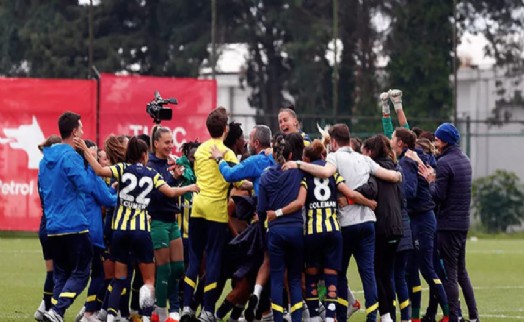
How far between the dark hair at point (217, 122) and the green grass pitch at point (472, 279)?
9.01ft

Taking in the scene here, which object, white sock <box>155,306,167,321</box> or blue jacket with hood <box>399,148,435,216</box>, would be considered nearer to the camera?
white sock <box>155,306,167,321</box>

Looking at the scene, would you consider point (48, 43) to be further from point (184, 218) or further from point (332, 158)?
point (332, 158)

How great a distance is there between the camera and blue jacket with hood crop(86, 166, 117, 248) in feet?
40.8

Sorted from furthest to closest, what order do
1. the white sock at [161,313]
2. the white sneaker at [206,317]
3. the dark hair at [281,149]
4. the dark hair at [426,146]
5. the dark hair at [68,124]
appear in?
the dark hair at [426,146] → the white sock at [161,313] → the white sneaker at [206,317] → the dark hair at [68,124] → the dark hair at [281,149]

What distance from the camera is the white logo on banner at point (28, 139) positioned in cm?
2712

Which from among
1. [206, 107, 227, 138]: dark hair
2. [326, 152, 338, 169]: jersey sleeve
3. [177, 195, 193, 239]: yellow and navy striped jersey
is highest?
[206, 107, 227, 138]: dark hair

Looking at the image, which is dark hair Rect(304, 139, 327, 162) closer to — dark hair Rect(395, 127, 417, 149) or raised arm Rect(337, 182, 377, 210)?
raised arm Rect(337, 182, 377, 210)

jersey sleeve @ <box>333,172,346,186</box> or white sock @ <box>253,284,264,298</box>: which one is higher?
jersey sleeve @ <box>333,172,346,186</box>

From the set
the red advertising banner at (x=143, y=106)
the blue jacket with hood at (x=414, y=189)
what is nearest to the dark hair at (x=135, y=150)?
the blue jacket with hood at (x=414, y=189)

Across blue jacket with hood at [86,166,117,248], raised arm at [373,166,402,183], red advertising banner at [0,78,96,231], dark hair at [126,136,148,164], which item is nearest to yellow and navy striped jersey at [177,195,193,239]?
blue jacket with hood at [86,166,117,248]

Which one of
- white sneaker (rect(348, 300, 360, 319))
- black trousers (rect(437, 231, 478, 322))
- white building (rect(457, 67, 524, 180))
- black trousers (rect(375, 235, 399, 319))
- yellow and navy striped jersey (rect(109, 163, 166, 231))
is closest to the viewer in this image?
yellow and navy striped jersey (rect(109, 163, 166, 231))

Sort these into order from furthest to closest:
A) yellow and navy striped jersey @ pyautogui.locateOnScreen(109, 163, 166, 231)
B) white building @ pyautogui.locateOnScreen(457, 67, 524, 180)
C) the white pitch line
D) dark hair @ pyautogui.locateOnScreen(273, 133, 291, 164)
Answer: white building @ pyautogui.locateOnScreen(457, 67, 524, 180)
the white pitch line
yellow and navy striped jersey @ pyautogui.locateOnScreen(109, 163, 166, 231)
dark hair @ pyautogui.locateOnScreen(273, 133, 291, 164)

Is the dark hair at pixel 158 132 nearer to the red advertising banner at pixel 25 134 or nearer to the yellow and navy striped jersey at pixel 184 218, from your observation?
the yellow and navy striped jersey at pixel 184 218

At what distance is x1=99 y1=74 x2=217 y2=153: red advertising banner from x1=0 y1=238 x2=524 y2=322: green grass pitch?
3.22 meters
